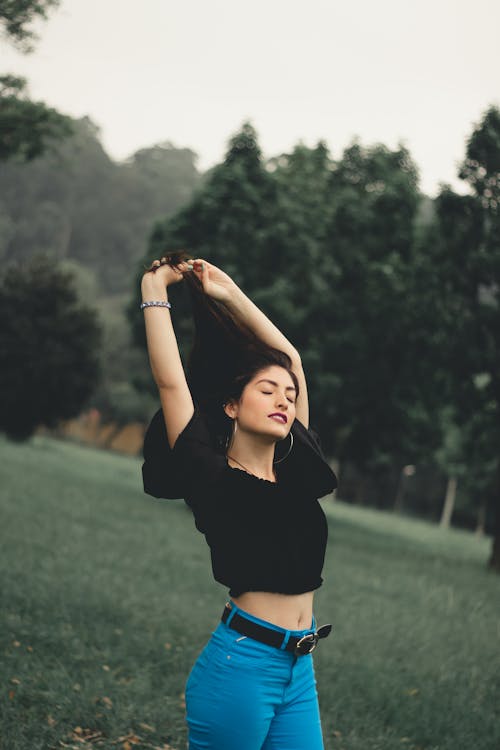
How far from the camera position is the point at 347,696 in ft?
20.6

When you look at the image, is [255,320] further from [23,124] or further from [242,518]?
[23,124]

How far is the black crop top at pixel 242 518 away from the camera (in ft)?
8.76

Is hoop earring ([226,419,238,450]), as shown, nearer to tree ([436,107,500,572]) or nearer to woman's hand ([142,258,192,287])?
woman's hand ([142,258,192,287])

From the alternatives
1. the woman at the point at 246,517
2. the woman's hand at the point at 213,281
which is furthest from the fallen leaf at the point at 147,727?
the woman's hand at the point at 213,281

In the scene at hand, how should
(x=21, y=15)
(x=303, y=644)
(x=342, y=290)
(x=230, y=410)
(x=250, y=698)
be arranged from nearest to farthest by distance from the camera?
(x=250, y=698) → (x=303, y=644) → (x=230, y=410) → (x=21, y=15) → (x=342, y=290)

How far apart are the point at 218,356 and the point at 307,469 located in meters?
0.55

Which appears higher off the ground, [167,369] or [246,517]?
[167,369]

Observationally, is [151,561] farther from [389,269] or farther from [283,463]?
[389,269]

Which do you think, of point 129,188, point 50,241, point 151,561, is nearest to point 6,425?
point 151,561

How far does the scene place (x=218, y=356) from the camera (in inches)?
122

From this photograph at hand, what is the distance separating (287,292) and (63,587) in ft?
43.6

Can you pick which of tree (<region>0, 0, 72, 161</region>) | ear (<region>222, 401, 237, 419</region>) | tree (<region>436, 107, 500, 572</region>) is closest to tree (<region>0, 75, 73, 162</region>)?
tree (<region>0, 0, 72, 161</region>)

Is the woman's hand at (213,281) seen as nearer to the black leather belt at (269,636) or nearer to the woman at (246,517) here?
the woman at (246,517)

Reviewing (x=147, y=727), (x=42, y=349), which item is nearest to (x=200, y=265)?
(x=147, y=727)
